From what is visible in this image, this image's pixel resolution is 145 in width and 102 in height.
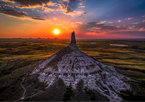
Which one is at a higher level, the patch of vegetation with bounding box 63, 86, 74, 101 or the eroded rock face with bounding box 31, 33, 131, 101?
the eroded rock face with bounding box 31, 33, 131, 101

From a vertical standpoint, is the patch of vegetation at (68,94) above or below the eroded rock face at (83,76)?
below

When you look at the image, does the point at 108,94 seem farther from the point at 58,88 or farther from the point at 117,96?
the point at 58,88

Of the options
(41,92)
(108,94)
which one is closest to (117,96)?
(108,94)

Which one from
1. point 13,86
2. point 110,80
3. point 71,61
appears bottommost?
point 13,86

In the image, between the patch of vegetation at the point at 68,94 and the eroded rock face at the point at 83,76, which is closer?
the patch of vegetation at the point at 68,94

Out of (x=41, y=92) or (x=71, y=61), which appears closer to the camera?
(x=41, y=92)

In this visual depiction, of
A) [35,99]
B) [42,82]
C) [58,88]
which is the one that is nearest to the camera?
[35,99]

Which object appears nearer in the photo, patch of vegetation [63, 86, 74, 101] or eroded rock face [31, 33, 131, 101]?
patch of vegetation [63, 86, 74, 101]

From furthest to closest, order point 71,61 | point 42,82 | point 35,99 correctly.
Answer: point 71,61 < point 42,82 < point 35,99

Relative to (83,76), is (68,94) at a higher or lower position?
lower

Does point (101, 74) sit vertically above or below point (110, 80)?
above

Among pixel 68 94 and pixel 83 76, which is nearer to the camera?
pixel 68 94
